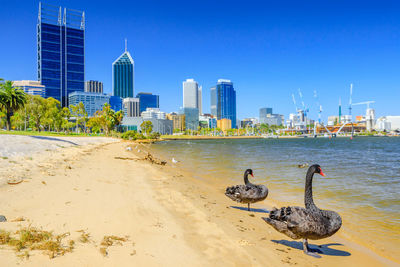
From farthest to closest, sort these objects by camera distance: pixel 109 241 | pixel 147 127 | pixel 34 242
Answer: pixel 147 127, pixel 109 241, pixel 34 242

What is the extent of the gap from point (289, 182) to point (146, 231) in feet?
43.6

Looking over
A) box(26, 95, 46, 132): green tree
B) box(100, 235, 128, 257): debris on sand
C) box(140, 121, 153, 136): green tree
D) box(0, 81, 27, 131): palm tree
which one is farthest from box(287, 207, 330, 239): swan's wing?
box(140, 121, 153, 136): green tree

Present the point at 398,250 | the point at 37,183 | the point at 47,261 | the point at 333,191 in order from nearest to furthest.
→ the point at 47,261
the point at 398,250
the point at 37,183
the point at 333,191

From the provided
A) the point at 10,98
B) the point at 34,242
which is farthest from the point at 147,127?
the point at 34,242

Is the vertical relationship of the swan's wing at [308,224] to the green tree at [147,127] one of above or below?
below

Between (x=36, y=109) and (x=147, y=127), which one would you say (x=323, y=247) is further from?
(x=147, y=127)

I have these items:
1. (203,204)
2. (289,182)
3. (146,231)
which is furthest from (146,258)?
(289,182)

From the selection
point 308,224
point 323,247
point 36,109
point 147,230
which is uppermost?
point 36,109

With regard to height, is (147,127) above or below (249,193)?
above

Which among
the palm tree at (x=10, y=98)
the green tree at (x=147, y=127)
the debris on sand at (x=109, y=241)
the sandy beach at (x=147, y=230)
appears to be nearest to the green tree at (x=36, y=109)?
the palm tree at (x=10, y=98)

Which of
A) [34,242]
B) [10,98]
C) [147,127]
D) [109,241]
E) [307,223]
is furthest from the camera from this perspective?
[147,127]

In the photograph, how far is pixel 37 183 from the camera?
9.46 m

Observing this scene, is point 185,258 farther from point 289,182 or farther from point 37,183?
point 289,182

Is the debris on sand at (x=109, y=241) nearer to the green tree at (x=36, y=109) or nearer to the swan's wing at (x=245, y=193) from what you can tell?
the swan's wing at (x=245, y=193)
